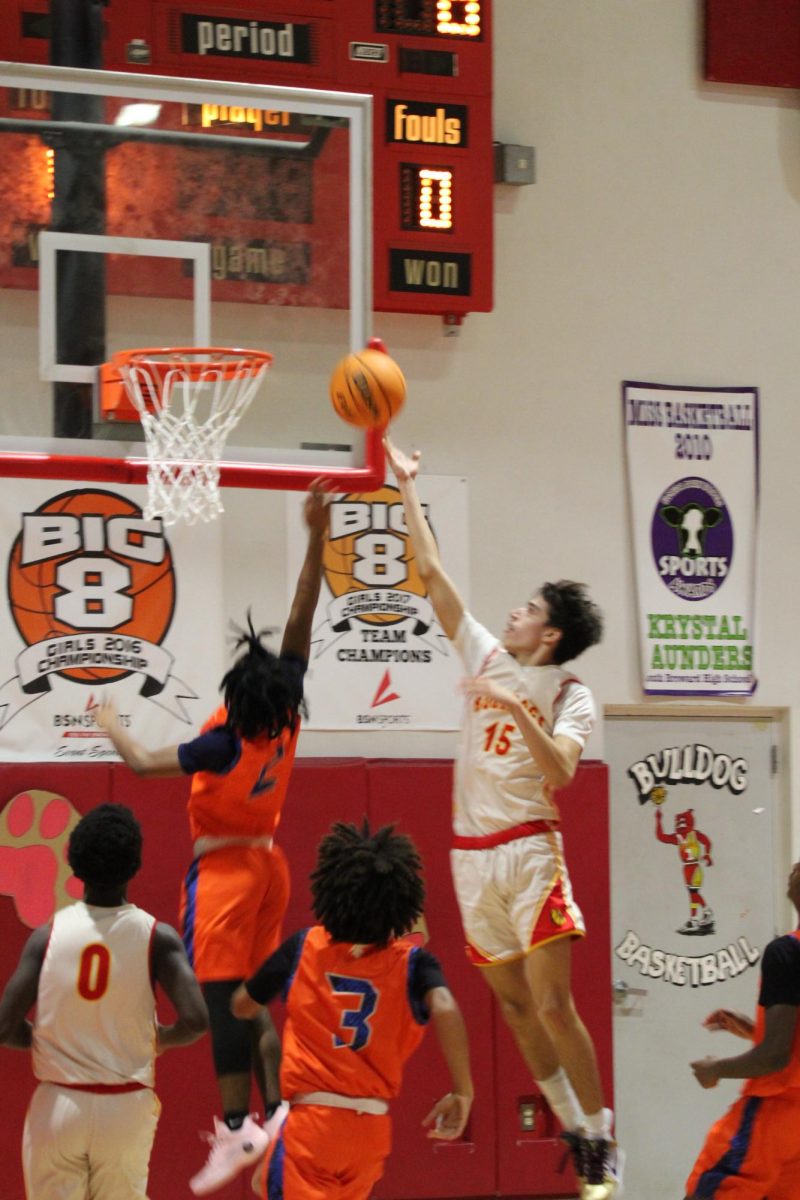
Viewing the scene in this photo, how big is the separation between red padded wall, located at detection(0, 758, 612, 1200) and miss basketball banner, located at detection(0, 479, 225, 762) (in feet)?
0.86

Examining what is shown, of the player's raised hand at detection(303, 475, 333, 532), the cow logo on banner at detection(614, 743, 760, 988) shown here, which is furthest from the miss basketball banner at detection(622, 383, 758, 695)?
the player's raised hand at detection(303, 475, 333, 532)

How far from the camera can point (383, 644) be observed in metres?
8.05

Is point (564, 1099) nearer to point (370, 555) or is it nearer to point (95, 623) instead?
point (370, 555)

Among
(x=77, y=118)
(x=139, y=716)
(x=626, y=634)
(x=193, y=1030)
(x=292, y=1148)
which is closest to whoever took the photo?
(x=292, y=1148)

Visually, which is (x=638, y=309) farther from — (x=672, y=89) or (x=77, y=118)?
(x=77, y=118)

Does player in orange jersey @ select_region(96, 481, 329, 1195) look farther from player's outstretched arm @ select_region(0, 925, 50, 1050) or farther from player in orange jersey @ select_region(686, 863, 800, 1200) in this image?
player in orange jersey @ select_region(686, 863, 800, 1200)

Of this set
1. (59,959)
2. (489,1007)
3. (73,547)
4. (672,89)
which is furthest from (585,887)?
(672,89)

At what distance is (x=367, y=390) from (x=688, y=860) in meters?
3.60

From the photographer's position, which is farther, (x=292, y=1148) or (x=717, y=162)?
(x=717, y=162)

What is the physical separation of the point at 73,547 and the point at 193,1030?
3147 mm

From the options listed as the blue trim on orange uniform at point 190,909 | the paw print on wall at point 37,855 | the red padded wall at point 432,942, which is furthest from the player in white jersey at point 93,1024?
the red padded wall at point 432,942

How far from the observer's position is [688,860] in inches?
335

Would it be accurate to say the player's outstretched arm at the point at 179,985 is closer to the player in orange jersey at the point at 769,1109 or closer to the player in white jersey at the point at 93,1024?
the player in white jersey at the point at 93,1024

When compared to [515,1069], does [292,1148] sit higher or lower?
higher
